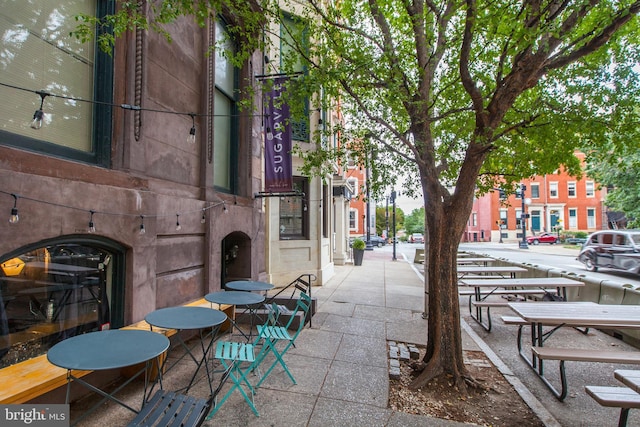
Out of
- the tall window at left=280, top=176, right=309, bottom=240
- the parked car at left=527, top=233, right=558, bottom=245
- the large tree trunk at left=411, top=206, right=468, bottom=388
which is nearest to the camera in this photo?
the large tree trunk at left=411, top=206, right=468, bottom=388

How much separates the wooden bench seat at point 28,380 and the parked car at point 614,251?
1780 cm

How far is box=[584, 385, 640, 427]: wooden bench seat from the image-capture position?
9.30ft

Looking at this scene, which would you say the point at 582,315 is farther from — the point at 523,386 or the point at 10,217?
the point at 10,217

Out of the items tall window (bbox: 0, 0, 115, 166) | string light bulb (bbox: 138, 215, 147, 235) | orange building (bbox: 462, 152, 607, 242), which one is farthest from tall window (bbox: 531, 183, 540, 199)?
tall window (bbox: 0, 0, 115, 166)

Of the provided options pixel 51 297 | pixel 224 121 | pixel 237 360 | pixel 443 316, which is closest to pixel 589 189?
pixel 443 316

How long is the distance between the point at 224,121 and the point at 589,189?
54985mm

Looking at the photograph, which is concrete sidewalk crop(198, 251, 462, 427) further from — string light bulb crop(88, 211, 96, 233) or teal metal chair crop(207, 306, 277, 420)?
string light bulb crop(88, 211, 96, 233)

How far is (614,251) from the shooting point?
45.0ft

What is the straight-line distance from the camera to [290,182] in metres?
7.70

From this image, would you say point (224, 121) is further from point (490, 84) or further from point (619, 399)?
point (619, 399)

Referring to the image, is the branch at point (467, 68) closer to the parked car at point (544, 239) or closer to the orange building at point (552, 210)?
the orange building at point (552, 210)

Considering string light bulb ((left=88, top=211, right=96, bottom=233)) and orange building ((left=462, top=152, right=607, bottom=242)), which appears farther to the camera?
orange building ((left=462, top=152, right=607, bottom=242))

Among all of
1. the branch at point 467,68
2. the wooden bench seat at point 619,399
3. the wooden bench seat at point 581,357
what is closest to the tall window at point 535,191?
the wooden bench seat at point 581,357

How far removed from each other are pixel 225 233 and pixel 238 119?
2.81 meters
